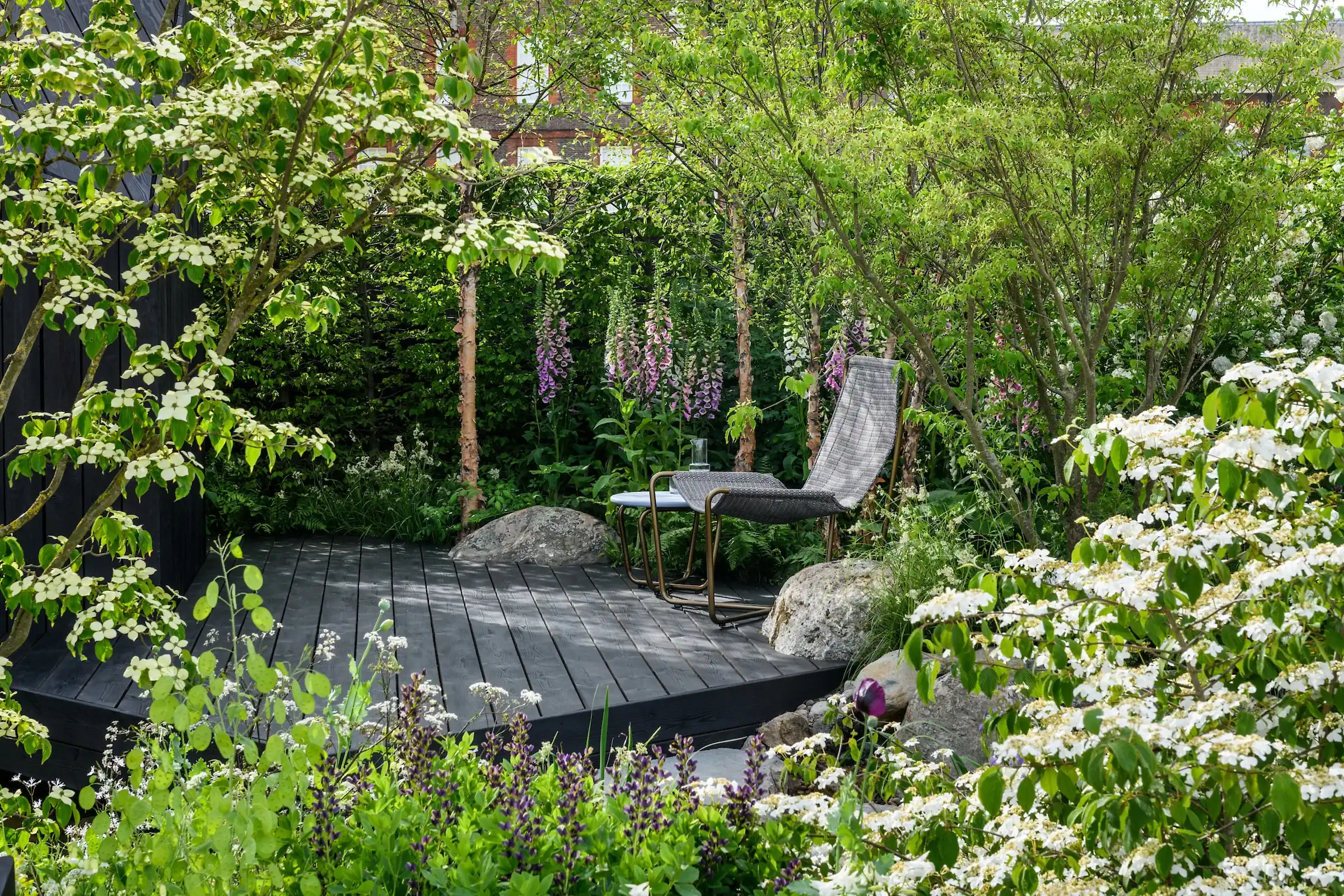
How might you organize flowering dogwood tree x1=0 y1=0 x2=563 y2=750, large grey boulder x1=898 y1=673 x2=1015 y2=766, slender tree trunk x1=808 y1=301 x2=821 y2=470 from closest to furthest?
flowering dogwood tree x1=0 y1=0 x2=563 y2=750
large grey boulder x1=898 y1=673 x2=1015 y2=766
slender tree trunk x1=808 y1=301 x2=821 y2=470

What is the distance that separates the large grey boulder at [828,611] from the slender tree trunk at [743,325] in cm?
193

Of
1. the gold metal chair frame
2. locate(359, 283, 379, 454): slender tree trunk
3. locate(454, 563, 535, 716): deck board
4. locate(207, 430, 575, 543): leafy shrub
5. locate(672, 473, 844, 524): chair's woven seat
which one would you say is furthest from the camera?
locate(359, 283, 379, 454): slender tree trunk

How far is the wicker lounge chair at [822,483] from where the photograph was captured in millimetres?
4383

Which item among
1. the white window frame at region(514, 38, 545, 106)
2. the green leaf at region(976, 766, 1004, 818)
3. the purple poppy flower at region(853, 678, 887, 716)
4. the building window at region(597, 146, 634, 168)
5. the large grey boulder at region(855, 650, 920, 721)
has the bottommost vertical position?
the large grey boulder at region(855, 650, 920, 721)

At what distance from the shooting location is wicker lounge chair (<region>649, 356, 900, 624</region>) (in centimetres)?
438

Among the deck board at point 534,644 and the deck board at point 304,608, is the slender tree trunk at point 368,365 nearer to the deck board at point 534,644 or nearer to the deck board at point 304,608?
the deck board at point 304,608

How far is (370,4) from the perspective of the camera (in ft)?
6.85

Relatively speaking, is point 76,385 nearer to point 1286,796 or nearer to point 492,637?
point 492,637

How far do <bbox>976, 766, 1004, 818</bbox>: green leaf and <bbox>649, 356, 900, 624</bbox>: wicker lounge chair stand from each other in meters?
3.05

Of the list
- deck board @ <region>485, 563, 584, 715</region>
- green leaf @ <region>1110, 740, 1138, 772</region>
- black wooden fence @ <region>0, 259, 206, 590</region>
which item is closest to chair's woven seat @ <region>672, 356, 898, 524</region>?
deck board @ <region>485, 563, 584, 715</region>

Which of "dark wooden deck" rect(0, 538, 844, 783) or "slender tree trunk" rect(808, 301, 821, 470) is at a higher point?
"slender tree trunk" rect(808, 301, 821, 470)

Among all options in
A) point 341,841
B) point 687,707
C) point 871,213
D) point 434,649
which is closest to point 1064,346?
point 871,213

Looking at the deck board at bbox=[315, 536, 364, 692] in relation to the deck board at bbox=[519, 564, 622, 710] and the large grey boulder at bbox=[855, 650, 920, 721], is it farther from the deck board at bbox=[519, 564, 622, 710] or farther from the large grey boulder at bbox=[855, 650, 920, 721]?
the large grey boulder at bbox=[855, 650, 920, 721]

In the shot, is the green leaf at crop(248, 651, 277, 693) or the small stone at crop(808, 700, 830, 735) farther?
the small stone at crop(808, 700, 830, 735)
